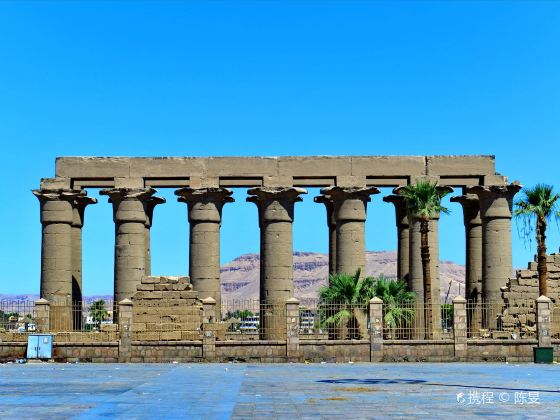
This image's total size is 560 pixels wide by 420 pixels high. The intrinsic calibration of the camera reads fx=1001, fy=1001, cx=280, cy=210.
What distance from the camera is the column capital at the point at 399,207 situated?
46.0 metres

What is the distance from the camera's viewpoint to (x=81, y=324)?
40.0 meters

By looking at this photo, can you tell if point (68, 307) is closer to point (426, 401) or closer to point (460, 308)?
point (460, 308)

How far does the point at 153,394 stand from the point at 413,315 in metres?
19.9

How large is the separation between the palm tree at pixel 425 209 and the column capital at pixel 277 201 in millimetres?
4749

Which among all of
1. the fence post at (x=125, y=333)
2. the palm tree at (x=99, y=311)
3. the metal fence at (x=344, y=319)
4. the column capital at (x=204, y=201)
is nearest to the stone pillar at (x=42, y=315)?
the palm tree at (x=99, y=311)

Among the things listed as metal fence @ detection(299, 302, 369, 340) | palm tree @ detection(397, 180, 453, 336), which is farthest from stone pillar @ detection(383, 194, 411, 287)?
metal fence @ detection(299, 302, 369, 340)

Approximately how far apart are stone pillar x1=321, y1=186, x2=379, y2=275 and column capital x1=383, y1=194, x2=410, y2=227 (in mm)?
2864

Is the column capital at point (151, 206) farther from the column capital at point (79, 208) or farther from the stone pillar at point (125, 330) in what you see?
the stone pillar at point (125, 330)

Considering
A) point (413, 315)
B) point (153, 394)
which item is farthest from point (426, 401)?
point (413, 315)

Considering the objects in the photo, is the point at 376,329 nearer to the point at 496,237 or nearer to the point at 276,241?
the point at 276,241

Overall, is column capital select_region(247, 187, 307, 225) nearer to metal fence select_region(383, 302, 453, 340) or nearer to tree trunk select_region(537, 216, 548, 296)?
metal fence select_region(383, 302, 453, 340)

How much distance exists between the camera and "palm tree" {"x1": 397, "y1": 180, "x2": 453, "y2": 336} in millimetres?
40344

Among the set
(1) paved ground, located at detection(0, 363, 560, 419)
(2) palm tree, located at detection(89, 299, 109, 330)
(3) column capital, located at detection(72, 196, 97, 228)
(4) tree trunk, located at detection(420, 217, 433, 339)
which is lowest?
(1) paved ground, located at detection(0, 363, 560, 419)

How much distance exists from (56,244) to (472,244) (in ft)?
62.5
